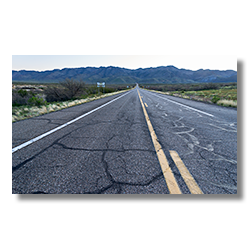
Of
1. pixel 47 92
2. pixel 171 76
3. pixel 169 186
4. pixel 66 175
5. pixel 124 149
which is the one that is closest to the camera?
pixel 169 186

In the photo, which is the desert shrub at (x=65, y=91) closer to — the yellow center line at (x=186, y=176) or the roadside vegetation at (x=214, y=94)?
the roadside vegetation at (x=214, y=94)

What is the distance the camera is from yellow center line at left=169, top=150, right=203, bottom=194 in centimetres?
151

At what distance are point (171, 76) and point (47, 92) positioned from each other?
19168 centimetres

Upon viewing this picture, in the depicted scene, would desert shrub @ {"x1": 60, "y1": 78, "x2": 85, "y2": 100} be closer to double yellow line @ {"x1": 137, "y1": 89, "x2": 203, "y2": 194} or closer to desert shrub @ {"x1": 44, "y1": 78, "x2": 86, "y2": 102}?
desert shrub @ {"x1": 44, "y1": 78, "x2": 86, "y2": 102}

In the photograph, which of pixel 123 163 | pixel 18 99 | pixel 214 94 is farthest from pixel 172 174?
pixel 214 94

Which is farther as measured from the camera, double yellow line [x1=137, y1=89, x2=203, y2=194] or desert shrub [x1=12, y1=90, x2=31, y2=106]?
desert shrub [x1=12, y1=90, x2=31, y2=106]

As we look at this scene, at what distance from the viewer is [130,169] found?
6.24 ft

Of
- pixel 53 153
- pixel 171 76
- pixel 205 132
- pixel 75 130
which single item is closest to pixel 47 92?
pixel 75 130

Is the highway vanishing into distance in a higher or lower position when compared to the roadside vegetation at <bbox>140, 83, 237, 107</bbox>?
lower

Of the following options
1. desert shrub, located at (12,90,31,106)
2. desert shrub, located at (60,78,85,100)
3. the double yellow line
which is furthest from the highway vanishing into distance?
desert shrub, located at (60,78,85,100)

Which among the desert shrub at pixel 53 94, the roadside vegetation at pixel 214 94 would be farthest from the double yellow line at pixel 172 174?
the desert shrub at pixel 53 94

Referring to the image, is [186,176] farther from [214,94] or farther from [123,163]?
[214,94]

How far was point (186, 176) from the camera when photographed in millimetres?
1731

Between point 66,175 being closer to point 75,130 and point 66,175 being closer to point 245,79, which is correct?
point 75,130
